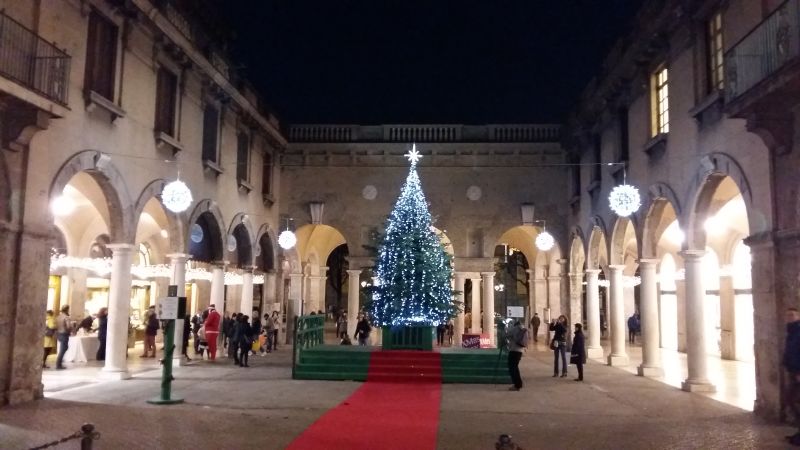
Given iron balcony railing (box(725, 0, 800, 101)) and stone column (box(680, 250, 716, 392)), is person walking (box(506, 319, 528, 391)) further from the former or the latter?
iron balcony railing (box(725, 0, 800, 101))

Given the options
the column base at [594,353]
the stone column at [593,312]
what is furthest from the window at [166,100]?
the column base at [594,353]

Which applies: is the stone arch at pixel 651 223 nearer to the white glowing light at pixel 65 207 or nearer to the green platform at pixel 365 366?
the green platform at pixel 365 366

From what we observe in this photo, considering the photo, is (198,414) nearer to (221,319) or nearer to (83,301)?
(221,319)

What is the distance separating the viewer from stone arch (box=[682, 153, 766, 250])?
11.8 meters

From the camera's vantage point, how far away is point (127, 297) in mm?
15438

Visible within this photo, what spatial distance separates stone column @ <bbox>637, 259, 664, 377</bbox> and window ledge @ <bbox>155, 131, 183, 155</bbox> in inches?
481

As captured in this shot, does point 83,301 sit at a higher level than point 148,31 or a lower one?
lower

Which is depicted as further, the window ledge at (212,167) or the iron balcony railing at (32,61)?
the window ledge at (212,167)

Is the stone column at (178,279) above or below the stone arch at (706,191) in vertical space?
below

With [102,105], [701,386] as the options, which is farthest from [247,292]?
[701,386]

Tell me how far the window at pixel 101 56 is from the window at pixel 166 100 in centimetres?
219

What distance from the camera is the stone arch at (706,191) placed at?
38.6 ft

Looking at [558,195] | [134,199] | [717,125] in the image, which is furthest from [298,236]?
[717,125]

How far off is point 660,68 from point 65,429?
1459 cm
